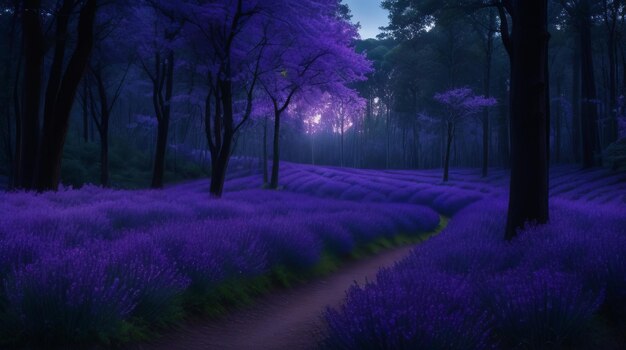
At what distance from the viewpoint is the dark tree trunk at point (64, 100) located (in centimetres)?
1096

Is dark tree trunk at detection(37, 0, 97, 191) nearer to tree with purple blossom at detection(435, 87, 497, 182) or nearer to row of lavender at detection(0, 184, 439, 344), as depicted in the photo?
row of lavender at detection(0, 184, 439, 344)

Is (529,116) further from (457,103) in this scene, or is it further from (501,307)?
(457,103)

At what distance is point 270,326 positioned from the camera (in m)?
5.22

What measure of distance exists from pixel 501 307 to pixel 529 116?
13.6 ft

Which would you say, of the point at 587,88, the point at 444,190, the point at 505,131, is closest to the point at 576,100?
the point at 505,131

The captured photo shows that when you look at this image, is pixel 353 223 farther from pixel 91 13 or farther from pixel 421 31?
pixel 421 31

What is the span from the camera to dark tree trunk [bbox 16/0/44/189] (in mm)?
11547

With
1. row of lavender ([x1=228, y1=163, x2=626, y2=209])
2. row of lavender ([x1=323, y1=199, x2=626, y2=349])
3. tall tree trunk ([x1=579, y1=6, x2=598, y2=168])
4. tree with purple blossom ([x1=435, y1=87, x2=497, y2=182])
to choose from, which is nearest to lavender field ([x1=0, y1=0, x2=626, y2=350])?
row of lavender ([x1=323, y1=199, x2=626, y2=349])

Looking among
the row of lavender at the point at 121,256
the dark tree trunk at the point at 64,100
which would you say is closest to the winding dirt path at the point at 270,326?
the row of lavender at the point at 121,256

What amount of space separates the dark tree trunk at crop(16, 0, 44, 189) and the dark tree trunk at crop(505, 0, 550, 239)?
11.7 meters

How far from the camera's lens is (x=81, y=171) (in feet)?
96.8

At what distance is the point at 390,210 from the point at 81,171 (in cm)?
2402

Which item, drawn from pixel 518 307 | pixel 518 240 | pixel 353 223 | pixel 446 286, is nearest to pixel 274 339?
pixel 446 286

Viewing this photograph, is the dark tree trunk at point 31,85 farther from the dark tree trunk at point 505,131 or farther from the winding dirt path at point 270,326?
the dark tree trunk at point 505,131
